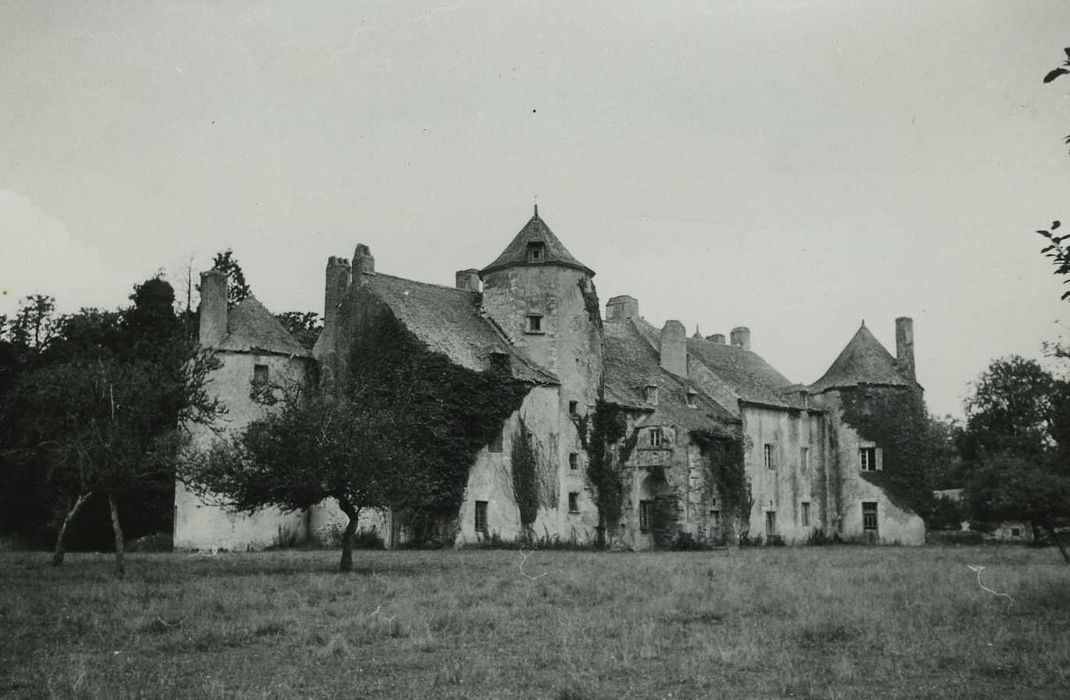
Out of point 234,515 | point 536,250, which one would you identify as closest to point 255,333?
point 234,515

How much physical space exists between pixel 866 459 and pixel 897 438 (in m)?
2.11

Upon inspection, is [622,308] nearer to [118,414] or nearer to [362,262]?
[362,262]

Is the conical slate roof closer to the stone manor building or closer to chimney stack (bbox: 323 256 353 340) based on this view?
the stone manor building

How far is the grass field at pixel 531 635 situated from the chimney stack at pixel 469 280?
27669 mm

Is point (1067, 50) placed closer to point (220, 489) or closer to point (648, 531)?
point (220, 489)

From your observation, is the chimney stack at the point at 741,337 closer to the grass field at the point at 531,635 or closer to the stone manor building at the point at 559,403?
the stone manor building at the point at 559,403

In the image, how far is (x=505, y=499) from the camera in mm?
42781

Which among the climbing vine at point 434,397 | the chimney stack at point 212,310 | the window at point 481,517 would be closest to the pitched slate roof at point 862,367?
the climbing vine at point 434,397

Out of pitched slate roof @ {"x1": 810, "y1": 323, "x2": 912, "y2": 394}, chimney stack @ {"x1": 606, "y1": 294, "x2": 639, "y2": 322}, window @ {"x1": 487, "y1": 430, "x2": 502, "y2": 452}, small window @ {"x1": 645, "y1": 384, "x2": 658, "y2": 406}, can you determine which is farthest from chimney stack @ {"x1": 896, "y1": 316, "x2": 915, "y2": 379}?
window @ {"x1": 487, "y1": 430, "x2": 502, "y2": 452}

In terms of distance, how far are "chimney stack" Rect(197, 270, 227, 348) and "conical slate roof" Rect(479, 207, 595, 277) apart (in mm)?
12119

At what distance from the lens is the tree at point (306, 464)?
2609cm

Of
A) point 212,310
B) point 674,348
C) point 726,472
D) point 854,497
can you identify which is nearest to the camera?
point 212,310

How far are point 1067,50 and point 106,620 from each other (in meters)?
15.6

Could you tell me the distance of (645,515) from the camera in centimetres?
4669
